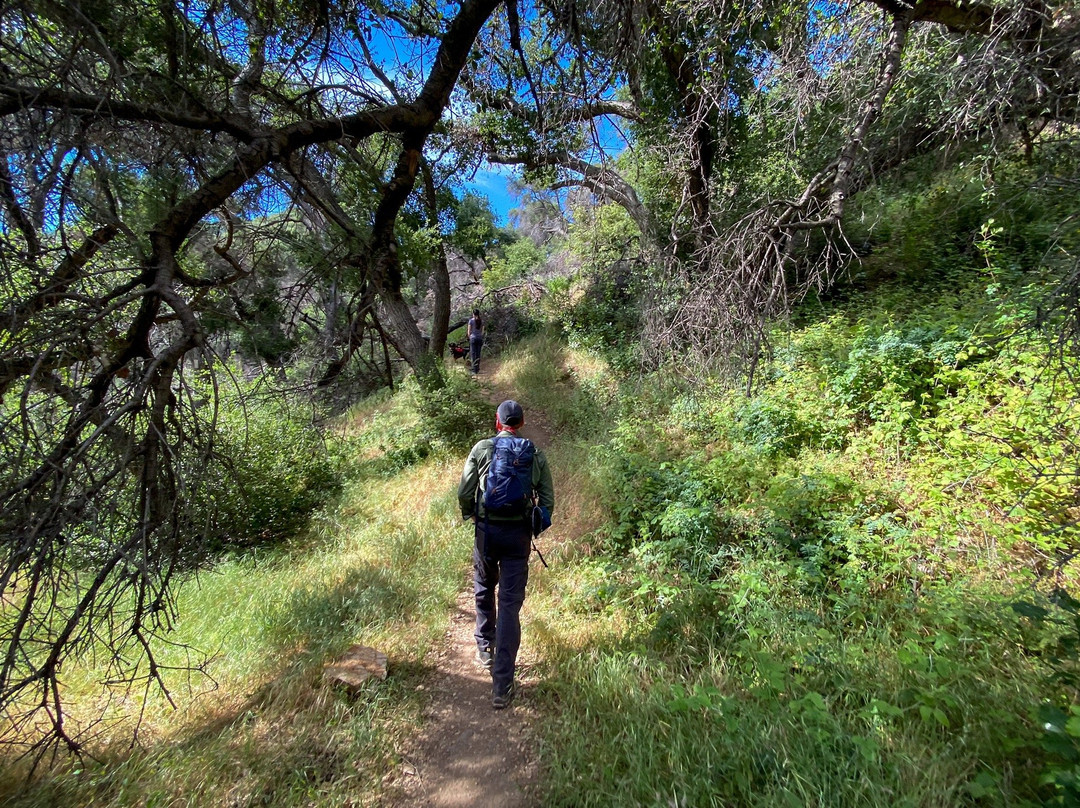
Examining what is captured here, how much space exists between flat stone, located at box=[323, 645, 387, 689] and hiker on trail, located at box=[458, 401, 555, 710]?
2.73 feet

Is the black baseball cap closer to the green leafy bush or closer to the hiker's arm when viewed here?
the hiker's arm

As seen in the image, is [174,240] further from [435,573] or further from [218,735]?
[435,573]

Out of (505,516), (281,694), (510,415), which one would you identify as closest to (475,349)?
(510,415)

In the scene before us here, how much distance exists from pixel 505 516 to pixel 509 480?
28 centimetres

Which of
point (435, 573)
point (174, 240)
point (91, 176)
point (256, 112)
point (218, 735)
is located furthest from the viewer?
point (435, 573)

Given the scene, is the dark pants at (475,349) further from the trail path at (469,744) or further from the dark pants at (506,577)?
the dark pants at (506,577)

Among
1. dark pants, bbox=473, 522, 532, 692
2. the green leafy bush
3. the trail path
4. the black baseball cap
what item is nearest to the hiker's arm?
dark pants, bbox=473, 522, 532, 692

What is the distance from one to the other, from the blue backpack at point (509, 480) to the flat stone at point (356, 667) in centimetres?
142

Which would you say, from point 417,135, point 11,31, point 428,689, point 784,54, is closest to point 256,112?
point 417,135

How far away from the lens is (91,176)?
2592 millimetres

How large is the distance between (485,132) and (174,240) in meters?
6.64

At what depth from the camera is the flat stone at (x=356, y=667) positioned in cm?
316

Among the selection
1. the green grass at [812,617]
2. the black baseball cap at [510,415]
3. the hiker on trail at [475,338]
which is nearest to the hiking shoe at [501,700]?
the green grass at [812,617]

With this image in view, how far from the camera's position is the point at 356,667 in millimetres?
3283
